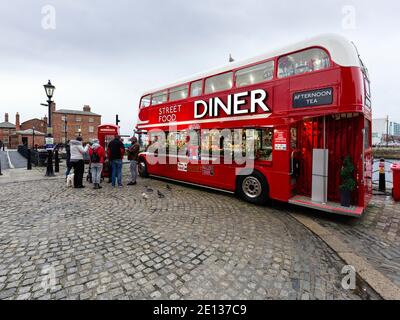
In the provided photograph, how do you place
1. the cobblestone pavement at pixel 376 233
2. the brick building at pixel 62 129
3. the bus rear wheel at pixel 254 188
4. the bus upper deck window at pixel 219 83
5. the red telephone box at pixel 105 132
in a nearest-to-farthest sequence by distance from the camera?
1. the cobblestone pavement at pixel 376 233
2. the bus rear wheel at pixel 254 188
3. the bus upper deck window at pixel 219 83
4. the red telephone box at pixel 105 132
5. the brick building at pixel 62 129

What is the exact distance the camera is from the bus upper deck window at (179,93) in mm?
7762

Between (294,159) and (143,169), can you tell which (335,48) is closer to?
(294,159)

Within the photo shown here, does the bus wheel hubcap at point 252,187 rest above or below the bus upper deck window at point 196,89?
below

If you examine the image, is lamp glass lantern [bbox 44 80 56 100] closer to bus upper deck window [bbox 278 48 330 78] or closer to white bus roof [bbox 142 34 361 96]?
white bus roof [bbox 142 34 361 96]

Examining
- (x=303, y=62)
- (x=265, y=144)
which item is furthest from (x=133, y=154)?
(x=303, y=62)

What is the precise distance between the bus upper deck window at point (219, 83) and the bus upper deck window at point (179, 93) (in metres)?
1.09

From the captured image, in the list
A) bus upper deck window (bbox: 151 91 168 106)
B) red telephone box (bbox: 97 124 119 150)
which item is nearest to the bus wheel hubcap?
bus upper deck window (bbox: 151 91 168 106)

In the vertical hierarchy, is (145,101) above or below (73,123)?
below

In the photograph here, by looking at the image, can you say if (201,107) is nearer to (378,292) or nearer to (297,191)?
(297,191)

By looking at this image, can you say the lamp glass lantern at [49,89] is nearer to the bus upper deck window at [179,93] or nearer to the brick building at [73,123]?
the bus upper deck window at [179,93]

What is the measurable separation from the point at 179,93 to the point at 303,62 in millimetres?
4581

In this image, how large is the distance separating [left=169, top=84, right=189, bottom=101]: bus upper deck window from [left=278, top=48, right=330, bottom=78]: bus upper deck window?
11.9ft

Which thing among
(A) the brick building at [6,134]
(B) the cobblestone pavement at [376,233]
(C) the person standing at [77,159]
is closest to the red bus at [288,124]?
(B) the cobblestone pavement at [376,233]

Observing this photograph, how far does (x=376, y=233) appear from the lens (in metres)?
4.11
